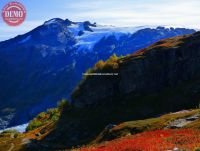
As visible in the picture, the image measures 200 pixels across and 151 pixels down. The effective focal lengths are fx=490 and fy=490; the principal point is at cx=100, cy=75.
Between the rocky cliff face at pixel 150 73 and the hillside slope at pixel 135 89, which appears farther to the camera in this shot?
the rocky cliff face at pixel 150 73

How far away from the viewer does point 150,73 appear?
147 metres

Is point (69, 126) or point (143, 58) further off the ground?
point (143, 58)

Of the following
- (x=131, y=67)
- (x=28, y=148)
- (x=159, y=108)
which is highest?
(x=131, y=67)

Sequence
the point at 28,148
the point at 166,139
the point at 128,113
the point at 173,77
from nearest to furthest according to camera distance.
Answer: the point at 166,139, the point at 28,148, the point at 128,113, the point at 173,77

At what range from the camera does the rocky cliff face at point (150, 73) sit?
143625mm

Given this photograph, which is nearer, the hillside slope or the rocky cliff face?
the hillside slope

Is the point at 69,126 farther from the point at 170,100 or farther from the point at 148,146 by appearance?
the point at 148,146

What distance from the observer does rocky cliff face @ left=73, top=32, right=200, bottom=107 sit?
144 metres

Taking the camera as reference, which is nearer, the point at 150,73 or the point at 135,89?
the point at 135,89

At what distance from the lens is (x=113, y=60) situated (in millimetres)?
153500

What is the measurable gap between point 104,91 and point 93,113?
29.8 feet

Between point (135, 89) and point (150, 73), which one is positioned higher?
point (150, 73)

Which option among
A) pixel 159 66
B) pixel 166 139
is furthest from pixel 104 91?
pixel 166 139

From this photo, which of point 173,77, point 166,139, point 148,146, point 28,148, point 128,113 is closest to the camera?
point 148,146
